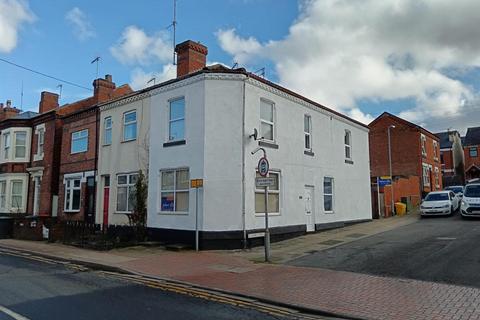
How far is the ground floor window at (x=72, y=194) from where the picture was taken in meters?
23.2

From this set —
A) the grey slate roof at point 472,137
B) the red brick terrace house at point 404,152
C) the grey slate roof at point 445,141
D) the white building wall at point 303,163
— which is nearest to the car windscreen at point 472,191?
the white building wall at point 303,163

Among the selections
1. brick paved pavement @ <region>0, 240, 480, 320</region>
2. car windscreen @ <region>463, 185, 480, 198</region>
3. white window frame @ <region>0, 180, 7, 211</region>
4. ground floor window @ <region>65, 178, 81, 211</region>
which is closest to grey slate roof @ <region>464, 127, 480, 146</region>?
car windscreen @ <region>463, 185, 480, 198</region>

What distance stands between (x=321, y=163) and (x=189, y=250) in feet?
28.2

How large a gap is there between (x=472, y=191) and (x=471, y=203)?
147cm

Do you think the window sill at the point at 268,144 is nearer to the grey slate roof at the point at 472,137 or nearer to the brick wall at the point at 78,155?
the brick wall at the point at 78,155

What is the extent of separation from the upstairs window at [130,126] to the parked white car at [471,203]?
18.1 m

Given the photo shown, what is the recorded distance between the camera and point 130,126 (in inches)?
783

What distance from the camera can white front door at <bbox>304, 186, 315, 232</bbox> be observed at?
19.6m

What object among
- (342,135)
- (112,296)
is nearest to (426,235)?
(342,135)

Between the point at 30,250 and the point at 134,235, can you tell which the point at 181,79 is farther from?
the point at 30,250

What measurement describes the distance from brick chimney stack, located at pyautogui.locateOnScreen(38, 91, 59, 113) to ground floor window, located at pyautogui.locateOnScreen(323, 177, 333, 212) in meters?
22.2

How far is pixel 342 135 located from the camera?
23.5 metres

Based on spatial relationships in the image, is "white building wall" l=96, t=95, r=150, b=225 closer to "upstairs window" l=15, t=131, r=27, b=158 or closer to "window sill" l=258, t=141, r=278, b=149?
"window sill" l=258, t=141, r=278, b=149

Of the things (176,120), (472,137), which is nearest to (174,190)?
(176,120)
